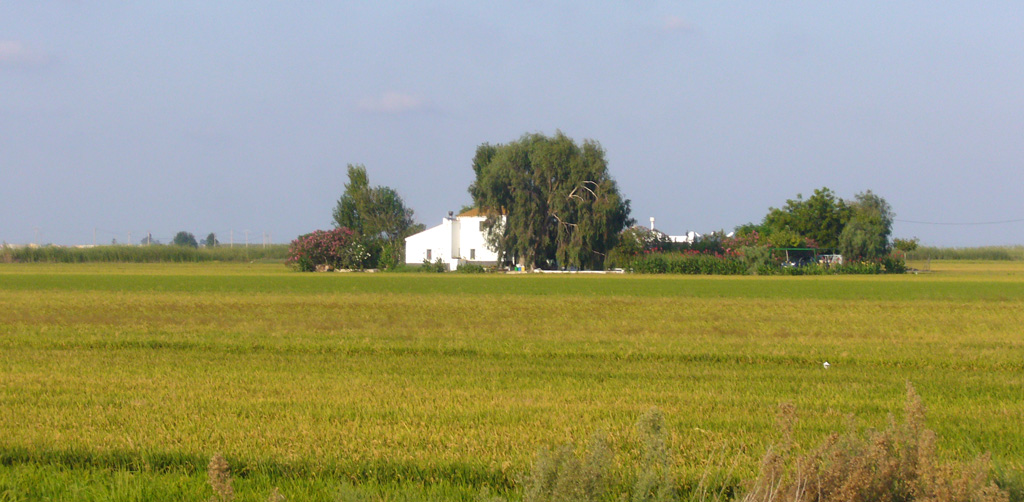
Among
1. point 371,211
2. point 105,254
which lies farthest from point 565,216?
point 105,254

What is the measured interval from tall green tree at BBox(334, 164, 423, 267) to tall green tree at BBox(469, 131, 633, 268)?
42444 mm

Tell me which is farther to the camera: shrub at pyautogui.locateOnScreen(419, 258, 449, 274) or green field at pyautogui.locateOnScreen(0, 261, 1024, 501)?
shrub at pyautogui.locateOnScreen(419, 258, 449, 274)

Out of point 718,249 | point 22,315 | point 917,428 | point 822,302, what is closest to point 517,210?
point 718,249

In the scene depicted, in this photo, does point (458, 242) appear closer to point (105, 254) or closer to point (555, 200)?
point (555, 200)

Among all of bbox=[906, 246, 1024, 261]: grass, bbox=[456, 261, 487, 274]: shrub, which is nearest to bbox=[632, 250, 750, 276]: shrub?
bbox=[456, 261, 487, 274]: shrub

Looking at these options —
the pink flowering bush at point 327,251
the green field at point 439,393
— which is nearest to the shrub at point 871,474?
the green field at point 439,393

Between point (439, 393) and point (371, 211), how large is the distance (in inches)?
4201

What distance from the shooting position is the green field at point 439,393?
636cm

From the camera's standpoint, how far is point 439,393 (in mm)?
9922

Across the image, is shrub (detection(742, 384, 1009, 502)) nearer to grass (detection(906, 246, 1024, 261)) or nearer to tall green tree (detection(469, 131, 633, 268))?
tall green tree (detection(469, 131, 633, 268))

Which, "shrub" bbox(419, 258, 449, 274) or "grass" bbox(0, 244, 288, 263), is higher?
"grass" bbox(0, 244, 288, 263)

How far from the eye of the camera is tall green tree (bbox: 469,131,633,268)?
71250mm

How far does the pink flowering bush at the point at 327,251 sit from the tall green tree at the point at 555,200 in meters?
15.7

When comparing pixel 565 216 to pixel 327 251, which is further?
pixel 327 251
